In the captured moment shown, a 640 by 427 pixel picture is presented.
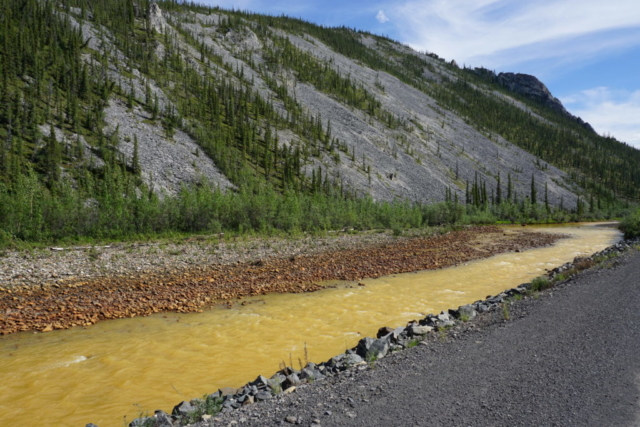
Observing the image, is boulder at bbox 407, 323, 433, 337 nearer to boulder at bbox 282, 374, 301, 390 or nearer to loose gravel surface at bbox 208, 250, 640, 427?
loose gravel surface at bbox 208, 250, 640, 427

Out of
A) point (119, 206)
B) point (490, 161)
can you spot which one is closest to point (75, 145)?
point (119, 206)

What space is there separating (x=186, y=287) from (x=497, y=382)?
45.9 ft

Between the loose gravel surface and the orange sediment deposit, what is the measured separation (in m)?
9.31

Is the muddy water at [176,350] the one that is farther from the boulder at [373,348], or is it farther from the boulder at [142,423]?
the boulder at [373,348]

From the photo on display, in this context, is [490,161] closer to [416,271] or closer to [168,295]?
[416,271]

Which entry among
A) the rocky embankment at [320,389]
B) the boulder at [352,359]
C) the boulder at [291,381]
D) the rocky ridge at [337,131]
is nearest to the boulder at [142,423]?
the rocky embankment at [320,389]

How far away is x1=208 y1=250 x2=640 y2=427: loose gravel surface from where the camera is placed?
4.48m

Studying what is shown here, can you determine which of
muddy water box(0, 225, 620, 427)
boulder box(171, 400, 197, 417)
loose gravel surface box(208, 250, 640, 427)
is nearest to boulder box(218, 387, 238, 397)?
boulder box(171, 400, 197, 417)

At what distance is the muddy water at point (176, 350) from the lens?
7227 millimetres

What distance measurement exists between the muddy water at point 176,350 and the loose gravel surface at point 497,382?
9.99 feet

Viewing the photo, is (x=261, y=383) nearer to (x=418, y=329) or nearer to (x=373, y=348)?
(x=373, y=348)

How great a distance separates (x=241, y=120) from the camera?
240 ft

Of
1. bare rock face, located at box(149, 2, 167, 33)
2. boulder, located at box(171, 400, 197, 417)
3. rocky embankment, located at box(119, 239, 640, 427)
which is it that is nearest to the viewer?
rocky embankment, located at box(119, 239, 640, 427)

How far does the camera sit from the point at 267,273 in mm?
19188
